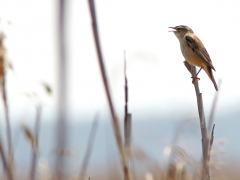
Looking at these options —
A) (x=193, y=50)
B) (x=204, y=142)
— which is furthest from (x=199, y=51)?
(x=204, y=142)

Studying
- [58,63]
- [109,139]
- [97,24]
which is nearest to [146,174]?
[109,139]

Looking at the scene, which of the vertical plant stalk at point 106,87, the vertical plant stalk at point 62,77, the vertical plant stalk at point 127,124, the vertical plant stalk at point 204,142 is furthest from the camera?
the vertical plant stalk at point 204,142

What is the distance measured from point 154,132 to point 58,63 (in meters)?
1.55

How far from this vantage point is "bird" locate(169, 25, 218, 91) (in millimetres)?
5719

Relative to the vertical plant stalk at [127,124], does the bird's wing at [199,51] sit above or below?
below

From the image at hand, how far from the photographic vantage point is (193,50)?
6055 millimetres

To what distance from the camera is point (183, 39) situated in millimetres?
6355

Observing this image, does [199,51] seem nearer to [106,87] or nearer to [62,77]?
[106,87]

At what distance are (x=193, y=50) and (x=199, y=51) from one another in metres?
0.10

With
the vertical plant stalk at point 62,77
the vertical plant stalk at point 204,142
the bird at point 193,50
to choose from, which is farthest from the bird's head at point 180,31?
the vertical plant stalk at point 62,77

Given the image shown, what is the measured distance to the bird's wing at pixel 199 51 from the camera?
18.8 feet

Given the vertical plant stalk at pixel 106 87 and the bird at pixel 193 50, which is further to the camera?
the bird at pixel 193 50

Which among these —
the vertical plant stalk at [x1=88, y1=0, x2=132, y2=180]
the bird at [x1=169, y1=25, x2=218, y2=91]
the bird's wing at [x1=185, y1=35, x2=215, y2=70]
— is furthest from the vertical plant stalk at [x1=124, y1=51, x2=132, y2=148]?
the bird's wing at [x1=185, y1=35, x2=215, y2=70]

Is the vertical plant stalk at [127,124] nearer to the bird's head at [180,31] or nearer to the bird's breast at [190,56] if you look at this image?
the bird's breast at [190,56]
